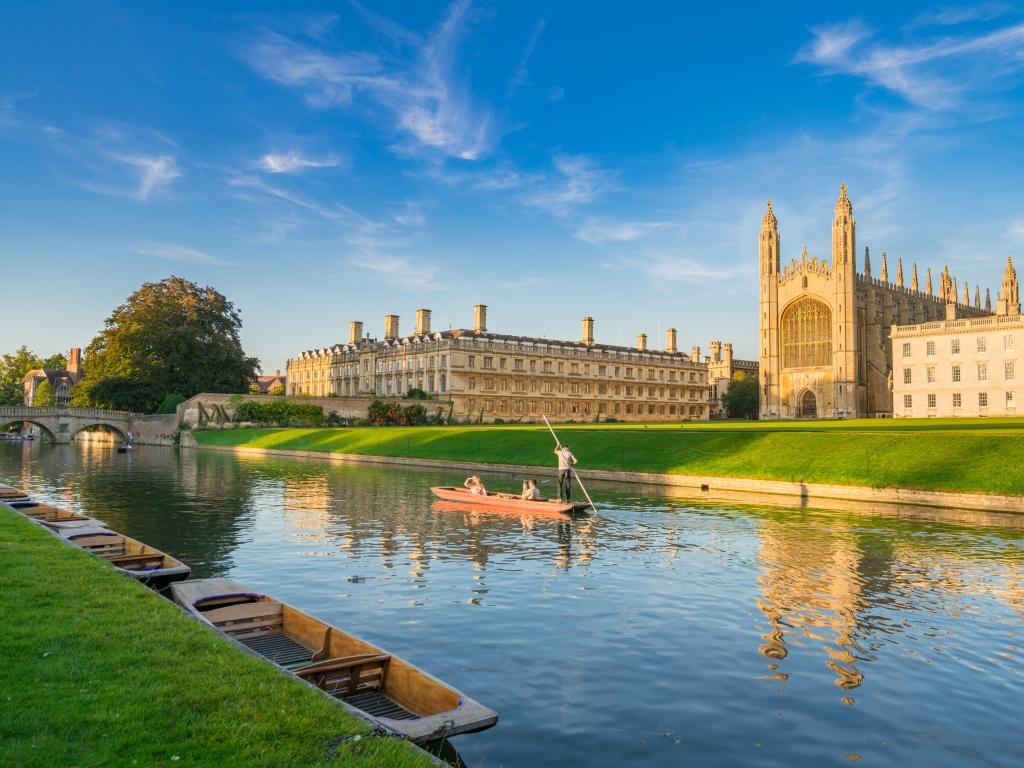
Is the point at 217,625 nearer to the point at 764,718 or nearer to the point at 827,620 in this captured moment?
the point at 764,718

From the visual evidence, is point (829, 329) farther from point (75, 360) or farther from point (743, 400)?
point (75, 360)

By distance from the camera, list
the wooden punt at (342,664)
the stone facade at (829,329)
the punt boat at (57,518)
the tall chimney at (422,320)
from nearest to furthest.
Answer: the wooden punt at (342,664), the punt boat at (57,518), the stone facade at (829,329), the tall chimney at (422,320)

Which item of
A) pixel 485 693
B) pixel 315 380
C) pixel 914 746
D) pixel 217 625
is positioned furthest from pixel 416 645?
pixel 315 380

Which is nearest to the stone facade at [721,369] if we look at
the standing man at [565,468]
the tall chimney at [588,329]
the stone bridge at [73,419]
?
the tall chimney at [588,329]

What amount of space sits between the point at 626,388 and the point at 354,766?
4199 inches

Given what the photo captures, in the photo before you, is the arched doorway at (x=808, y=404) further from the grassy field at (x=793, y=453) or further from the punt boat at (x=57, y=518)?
the punt boat at (x=57, y=518)

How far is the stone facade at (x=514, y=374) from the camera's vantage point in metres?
93.1

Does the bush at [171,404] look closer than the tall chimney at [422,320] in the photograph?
Yes

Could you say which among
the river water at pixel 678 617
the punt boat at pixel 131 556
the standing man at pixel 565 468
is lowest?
the river water at pixel 678 617

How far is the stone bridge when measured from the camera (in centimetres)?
7619

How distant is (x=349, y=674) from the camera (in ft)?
24.6

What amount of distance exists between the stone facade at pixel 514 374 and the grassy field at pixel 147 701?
81.5m

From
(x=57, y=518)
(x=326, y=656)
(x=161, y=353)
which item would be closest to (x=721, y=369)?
(x=161, y=353)

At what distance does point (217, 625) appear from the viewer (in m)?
9.40
